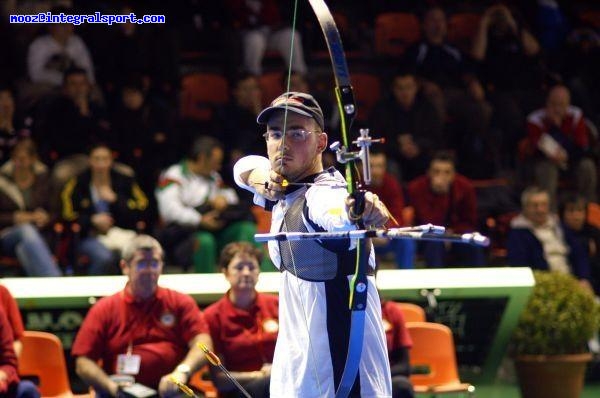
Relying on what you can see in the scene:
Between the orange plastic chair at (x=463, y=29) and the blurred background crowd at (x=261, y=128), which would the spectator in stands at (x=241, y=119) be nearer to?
the blurred background crowd at (x=261, y=128)

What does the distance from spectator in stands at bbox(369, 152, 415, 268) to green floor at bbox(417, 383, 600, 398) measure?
1.31m

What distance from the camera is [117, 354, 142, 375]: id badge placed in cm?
725

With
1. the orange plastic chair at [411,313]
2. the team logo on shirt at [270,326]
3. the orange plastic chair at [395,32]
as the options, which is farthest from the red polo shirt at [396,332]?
the orange plastic chair at [395,32]

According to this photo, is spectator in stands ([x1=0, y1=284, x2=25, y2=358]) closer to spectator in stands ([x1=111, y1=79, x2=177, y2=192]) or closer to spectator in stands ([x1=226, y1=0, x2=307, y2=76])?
spectator in stands ([x1=111, y1=79, x2=177, y2=192])

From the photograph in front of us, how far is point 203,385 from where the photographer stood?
7891 mm

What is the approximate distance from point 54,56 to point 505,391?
4871 mm

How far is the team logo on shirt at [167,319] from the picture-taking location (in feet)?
24.4

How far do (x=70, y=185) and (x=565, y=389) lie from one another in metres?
4.00

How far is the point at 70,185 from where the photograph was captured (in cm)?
1016

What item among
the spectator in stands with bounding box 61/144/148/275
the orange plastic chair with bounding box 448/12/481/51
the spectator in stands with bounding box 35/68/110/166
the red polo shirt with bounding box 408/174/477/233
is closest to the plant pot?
the red polo shirt with bounding box 408/174/477/233

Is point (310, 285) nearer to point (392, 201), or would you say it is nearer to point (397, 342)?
point (397, 342)

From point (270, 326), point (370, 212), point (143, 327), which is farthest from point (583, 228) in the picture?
point (370, 212)

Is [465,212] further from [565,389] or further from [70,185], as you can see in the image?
[70,185]

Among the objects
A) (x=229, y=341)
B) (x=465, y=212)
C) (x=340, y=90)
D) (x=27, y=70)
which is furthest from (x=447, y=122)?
(x=340, y=90)
